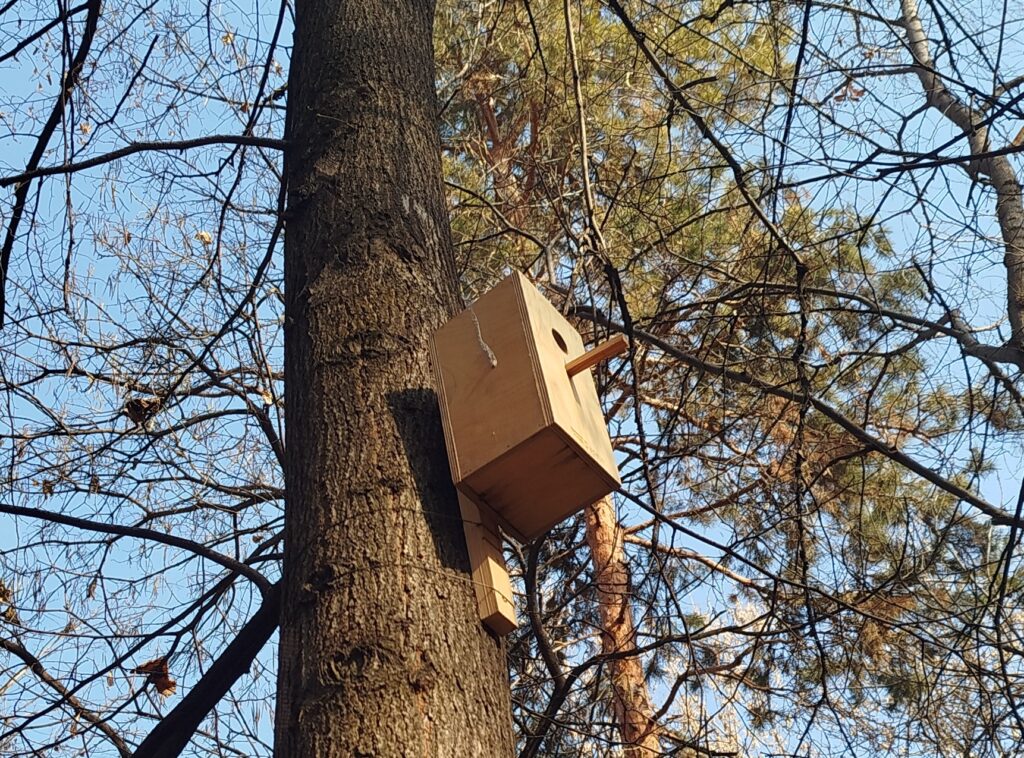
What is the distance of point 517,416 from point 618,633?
2.30m

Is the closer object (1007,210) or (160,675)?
(160,675)

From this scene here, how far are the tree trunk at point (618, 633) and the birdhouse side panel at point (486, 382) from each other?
173 cm

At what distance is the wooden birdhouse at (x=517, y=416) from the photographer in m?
1.39

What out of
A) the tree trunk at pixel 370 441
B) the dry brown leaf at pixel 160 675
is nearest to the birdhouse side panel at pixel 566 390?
the tree trunk at pixel 370 441

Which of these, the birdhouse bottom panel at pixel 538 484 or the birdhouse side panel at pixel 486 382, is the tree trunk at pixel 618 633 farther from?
the birdhouse side panel at pixel 486 382

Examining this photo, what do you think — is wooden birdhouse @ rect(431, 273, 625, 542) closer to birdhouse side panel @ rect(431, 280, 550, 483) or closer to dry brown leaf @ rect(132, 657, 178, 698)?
birdhouse side panel @ rect(431, 280, 550, 483)

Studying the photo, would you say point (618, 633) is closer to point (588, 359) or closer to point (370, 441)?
point (588, 359)

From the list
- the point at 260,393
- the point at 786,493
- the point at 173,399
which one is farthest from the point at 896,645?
the point at 173,399

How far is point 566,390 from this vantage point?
152 cm

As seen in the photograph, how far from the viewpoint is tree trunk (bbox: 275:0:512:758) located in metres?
1.15

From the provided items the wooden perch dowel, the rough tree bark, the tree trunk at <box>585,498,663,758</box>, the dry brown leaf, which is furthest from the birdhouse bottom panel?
the tree trunk at <box>585,498,663,758</box>

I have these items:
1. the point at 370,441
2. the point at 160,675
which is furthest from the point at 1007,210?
the point at 160,675

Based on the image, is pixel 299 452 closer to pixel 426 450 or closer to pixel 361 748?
pixel 426 450

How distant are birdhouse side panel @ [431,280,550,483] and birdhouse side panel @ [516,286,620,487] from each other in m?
0.02
